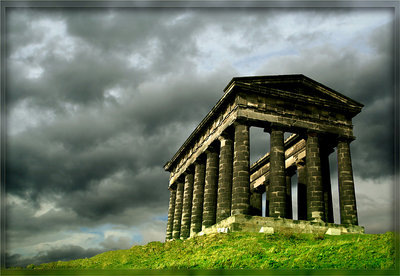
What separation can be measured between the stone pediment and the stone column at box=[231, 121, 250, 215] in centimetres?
346

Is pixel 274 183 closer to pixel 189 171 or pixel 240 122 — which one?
pixel 240 122

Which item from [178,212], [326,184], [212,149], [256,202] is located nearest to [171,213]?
[178,212]

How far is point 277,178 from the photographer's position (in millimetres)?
27906

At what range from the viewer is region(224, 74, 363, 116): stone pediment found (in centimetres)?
2992

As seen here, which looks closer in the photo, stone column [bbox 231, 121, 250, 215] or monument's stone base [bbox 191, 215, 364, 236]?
monument's stone base [bbox 191, 215, 364, 236]

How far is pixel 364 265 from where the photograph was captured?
45.9 feet

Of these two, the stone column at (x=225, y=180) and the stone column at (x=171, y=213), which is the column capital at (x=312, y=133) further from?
the stone column at (x=171, y=213)

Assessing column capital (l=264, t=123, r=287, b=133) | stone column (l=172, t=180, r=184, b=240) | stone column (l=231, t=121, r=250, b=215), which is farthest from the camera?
stone column (l=172, t=180, r=184, b=240)

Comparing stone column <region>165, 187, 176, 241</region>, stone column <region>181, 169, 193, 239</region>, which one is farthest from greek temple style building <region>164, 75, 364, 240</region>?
stone column <region>165, 187, 176, 241</region>

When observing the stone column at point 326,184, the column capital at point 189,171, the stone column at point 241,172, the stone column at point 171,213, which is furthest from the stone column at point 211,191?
the stone column at point 171,213

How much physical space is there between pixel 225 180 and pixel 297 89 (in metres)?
10.6

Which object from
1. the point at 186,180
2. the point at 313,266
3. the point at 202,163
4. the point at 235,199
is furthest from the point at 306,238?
the point at 186,180

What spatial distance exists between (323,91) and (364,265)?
847 inches

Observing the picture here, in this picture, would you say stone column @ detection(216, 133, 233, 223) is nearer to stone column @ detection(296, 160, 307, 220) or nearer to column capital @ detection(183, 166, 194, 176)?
stone column @ detection(296, 160, 307, 220)
